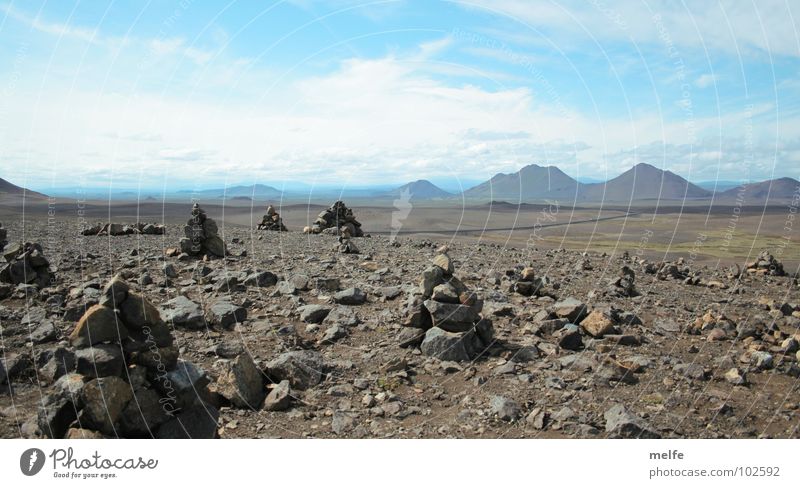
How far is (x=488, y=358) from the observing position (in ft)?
40.8

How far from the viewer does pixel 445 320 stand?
12.9 metres

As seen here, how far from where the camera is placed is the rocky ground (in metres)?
9.77

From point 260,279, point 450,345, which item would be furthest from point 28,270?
point 450,345

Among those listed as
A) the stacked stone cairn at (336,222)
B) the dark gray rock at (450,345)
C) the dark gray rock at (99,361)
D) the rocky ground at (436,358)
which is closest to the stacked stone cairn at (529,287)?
the rocky ground at (436,358)

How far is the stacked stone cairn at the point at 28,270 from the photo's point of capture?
17.0 meters

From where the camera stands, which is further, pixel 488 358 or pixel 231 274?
pixel 231 274

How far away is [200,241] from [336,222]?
15.0 metres

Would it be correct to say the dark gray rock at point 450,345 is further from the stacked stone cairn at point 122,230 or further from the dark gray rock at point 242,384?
the stacked stone cairn at point 122,230

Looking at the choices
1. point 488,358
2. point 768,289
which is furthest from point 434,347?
Answer: point 768,289

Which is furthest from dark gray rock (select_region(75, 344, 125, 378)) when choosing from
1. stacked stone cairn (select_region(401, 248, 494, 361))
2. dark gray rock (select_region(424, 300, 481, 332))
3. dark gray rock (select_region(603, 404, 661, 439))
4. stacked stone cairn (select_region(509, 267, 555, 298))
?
stacked stone cairn (select_region(509, 267, 555, 298))

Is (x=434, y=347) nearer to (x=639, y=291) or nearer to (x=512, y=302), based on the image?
(x=512, y=302)

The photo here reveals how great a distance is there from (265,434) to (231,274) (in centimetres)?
1058

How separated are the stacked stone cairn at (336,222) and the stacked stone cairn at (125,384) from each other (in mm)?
27238

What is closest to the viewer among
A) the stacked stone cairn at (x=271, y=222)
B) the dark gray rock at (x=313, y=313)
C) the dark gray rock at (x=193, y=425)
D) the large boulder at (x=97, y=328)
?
the large boulder at (x=97, y=328)
